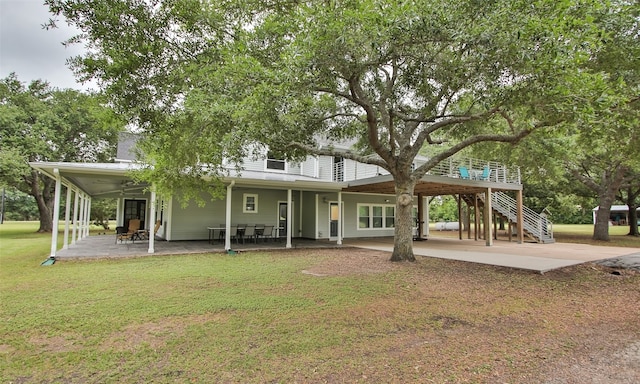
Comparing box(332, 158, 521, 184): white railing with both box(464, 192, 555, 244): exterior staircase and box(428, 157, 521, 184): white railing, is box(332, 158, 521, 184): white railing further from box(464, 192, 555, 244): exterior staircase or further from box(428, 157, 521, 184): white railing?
box(464, 192, 555, 244): exterior staircase

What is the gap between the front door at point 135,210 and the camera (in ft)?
61.5

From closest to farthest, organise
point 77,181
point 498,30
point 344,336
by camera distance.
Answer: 1. point 344,336
2. point 498,30
3. point 77,181

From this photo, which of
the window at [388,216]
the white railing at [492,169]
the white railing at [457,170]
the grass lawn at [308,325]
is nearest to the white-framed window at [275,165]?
the white railing at [457,170]

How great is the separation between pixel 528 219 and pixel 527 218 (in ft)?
0.26

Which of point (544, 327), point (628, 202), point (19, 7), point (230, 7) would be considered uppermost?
point (230, 7)

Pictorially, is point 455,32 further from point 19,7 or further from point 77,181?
point 77,181

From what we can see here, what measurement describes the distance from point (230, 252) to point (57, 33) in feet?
24.4

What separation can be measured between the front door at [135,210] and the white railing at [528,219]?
19.0 meters

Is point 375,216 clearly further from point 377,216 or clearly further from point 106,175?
point 106,175

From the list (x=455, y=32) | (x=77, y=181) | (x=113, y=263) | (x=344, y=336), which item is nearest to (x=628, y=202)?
(x=455, y=32)

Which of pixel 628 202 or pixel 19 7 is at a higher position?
pixel 19 7

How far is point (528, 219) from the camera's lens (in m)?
16.9

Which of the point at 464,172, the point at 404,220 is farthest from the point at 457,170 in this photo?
the point at 404,220

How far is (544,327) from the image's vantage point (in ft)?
14.5
